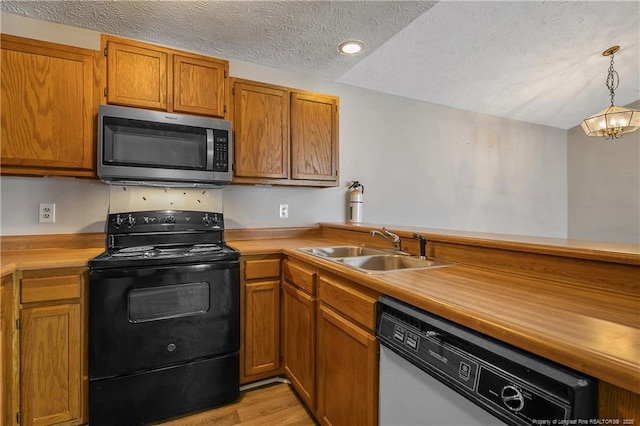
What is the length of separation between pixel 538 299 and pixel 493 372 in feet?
1.11

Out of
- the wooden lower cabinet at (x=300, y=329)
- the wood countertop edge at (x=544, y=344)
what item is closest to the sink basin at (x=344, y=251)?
the wooden lower cabinet at (x=300, y=329)

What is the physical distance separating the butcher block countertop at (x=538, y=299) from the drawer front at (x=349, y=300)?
61 mm

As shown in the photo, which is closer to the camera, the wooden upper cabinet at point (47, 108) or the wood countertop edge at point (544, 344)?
the wood countertop edge at point (544, 344)

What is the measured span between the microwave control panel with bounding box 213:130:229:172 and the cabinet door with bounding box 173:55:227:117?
169 mm

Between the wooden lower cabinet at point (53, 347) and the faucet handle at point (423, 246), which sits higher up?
the faucet handle at point (423, 246)

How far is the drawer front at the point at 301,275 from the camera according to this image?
64.1 inches

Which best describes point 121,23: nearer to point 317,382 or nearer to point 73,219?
point 73,219

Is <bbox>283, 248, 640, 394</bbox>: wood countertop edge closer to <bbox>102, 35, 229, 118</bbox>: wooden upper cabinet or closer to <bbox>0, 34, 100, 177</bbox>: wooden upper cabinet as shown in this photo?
<bbox>102, 35, 229, 118</bbox>: wooden upper cabinet

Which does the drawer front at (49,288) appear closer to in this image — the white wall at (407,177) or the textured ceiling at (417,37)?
the white wall at (407,177)

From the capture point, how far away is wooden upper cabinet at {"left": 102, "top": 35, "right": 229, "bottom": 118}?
183 cm

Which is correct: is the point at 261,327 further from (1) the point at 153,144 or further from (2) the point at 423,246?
(1) the point at 153,144

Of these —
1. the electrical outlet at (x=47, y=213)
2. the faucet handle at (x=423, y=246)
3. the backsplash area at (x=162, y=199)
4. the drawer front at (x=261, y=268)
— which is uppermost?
the backsplash area at (x=162, y=199)

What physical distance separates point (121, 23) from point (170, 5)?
1.37 ft

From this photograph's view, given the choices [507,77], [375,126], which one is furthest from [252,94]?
[507,77]
